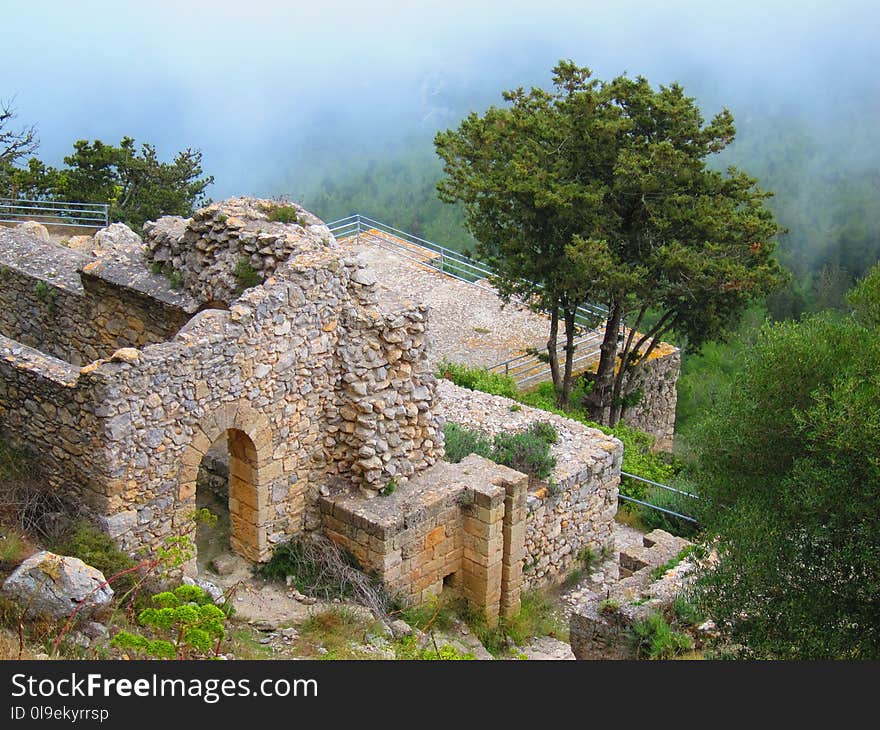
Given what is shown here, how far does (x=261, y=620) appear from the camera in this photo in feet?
33.6

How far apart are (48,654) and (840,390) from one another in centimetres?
677

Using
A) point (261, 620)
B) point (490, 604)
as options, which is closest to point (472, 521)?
point (490, 604)

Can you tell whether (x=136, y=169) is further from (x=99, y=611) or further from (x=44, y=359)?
(x=99, y=611)

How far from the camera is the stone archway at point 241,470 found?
9.95 metres

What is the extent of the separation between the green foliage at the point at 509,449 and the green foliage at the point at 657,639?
3.00 meters

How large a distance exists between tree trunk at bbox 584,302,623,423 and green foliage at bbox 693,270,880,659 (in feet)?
37.0

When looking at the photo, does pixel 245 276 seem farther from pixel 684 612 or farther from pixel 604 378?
pixel 604 378

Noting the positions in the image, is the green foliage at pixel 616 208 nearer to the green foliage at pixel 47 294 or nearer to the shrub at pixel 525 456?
the shrub at pixel 525 456

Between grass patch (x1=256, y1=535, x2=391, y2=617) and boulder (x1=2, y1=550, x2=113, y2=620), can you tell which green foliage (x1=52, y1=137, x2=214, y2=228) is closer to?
grass patch (x1=256, y1=535, x2=391, y2=617)

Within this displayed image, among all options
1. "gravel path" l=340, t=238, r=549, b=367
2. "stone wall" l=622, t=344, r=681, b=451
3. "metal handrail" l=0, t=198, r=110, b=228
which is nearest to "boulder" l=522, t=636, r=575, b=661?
"gravel path" l=340, t=238, r=549, b=367

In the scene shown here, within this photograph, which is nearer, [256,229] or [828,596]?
[828,596]

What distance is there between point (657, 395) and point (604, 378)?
3.02 metres

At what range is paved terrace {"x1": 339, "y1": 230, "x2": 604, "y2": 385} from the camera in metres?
24.1

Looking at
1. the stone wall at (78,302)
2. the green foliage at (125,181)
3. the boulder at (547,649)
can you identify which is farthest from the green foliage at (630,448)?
the green foliage at (125,181)
